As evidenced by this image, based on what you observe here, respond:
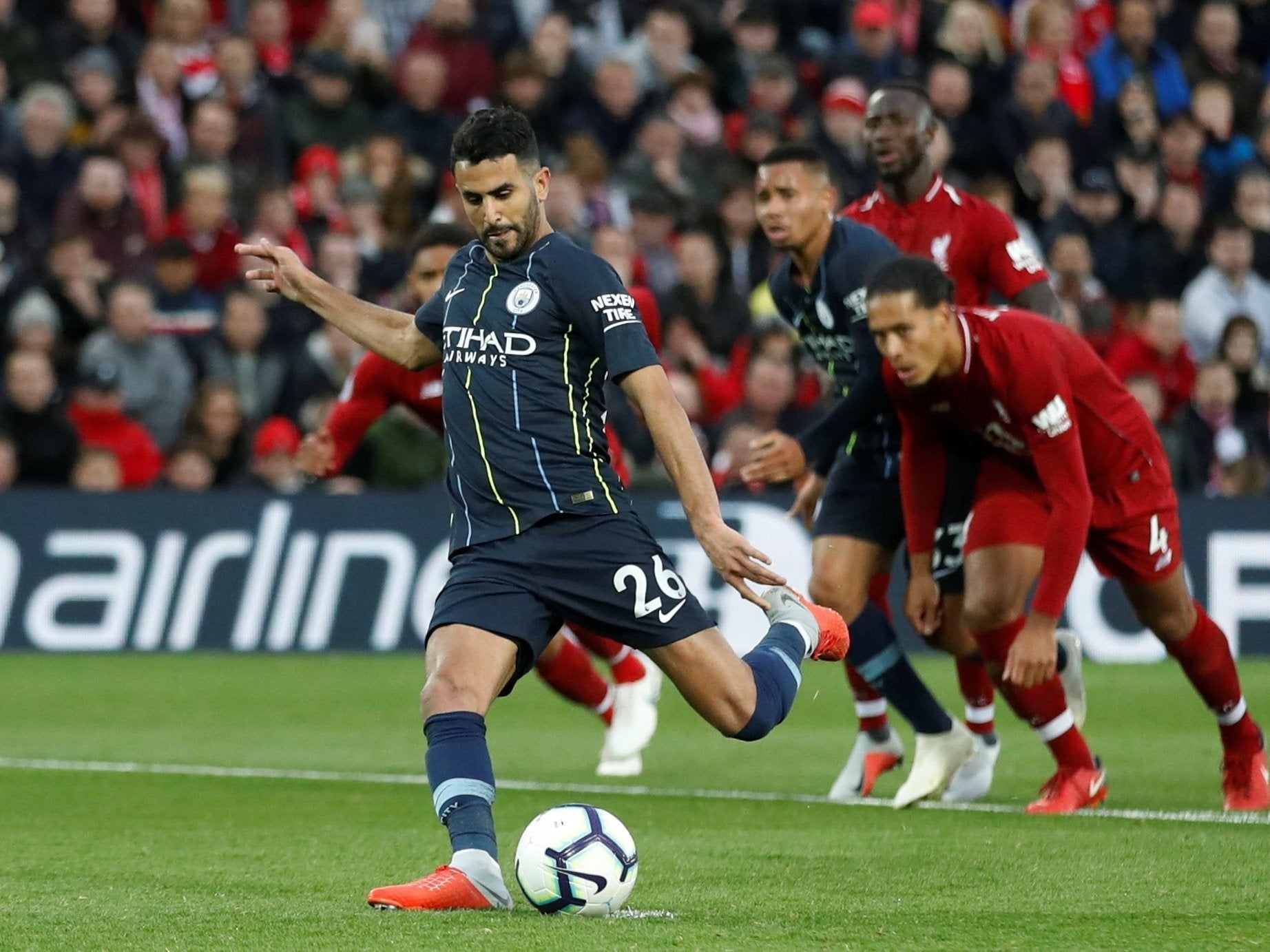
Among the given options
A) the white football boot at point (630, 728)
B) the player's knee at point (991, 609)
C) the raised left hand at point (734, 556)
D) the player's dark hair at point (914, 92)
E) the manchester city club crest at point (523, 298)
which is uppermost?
the player's dark hair at point (914, 92)

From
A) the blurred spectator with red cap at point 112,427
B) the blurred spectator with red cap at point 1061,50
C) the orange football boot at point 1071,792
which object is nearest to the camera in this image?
the orange football boot at point 1071,792

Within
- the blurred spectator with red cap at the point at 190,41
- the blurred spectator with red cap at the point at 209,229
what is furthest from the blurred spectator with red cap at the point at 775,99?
the blurred spectator with red cap at the point at 209,229

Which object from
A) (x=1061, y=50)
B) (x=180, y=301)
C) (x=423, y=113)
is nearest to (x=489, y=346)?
(x=180, y=301)

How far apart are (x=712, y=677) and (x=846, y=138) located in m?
12.0

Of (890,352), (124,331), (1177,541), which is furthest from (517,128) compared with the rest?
(124,331)

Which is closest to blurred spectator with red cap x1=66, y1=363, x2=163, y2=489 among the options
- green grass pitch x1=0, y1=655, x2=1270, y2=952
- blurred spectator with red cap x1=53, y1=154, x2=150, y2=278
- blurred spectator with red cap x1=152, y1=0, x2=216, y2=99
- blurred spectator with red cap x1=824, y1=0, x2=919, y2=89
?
blurred spectator with red cap x1=53, y1=154, x2=150, y2=278

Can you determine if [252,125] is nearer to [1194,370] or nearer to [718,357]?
[718,357]

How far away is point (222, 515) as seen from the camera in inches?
566

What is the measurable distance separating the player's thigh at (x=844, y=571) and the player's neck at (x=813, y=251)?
1.02m

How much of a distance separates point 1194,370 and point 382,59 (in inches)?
273

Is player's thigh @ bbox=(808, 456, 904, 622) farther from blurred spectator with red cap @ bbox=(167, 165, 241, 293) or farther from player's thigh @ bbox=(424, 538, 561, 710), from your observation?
blurred spectator with red cap @ bbox=(167, 165, 241, 293)

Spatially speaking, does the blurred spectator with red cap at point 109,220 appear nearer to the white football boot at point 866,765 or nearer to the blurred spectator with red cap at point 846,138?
the blurred spectator with red cap at point 846,138

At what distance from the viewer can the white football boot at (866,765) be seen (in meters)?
8.79

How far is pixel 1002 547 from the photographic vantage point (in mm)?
7996
